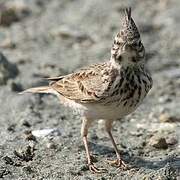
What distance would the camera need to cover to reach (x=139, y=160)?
7.38m

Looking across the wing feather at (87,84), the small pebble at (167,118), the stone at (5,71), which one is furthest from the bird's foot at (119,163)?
the stone at (5,71)

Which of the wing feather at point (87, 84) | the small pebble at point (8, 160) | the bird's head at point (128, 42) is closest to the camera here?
the bird's head at point (128, 42)

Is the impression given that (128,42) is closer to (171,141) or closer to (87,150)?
(87,150)

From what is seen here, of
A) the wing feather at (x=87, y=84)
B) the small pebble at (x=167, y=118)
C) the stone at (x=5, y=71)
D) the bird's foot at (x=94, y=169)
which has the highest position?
the stone at (x=5, y=71)

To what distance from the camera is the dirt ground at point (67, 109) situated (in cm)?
707

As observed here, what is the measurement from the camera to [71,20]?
40.1 feet

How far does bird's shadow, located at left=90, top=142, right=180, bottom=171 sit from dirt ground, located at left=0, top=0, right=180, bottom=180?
1cm

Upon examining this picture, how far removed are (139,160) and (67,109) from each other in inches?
72.1

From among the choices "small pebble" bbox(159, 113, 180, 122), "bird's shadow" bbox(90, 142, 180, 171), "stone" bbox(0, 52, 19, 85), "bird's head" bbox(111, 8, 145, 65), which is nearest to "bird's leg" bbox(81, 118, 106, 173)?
"bird's shadow" bbox(90, 142, 180, 171)

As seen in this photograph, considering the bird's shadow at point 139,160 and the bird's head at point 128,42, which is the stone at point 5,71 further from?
the bird's head at point 128,42

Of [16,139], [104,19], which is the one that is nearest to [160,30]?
[104,19]

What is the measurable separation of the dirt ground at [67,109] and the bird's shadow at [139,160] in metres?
0.01

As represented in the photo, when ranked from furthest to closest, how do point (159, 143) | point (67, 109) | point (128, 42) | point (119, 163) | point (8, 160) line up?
point (67, 109)
point (159, 143)
point (119, 163)
point (8, 160)
point (128, 42)

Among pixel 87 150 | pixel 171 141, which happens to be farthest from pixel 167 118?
pixel 87 150
